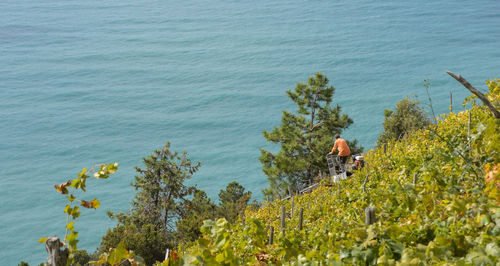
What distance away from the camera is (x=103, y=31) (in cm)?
10906

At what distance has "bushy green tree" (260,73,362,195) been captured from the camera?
24.1 meters

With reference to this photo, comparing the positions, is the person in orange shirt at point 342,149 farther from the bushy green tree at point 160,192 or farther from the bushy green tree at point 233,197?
the bushy green tree at point 233,197

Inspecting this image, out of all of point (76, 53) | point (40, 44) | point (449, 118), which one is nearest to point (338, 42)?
point (76, 53)

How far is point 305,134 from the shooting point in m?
24.7

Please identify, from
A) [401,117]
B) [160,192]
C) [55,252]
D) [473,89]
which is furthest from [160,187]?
[55,252]

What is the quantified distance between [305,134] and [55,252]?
21923 millimetres

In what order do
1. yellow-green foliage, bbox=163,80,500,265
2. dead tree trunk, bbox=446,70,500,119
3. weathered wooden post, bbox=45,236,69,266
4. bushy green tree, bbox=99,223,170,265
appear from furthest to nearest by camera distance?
bushy green tree, bbox=99,223,170,265 → dead tree trunk, bbox=446,70,500,119 → yellow-green foliage, bbox=163,80,500,265 → weathered wooden post, bbox=45,236,69,266

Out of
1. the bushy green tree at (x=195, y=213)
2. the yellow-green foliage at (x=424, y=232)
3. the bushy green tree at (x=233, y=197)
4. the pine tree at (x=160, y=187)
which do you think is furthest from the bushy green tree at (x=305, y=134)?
the yellow-green foliage at (x=424, y=232)

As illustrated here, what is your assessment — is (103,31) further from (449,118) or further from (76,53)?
(449,118)

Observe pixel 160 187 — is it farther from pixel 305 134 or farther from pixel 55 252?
pixel 55 252

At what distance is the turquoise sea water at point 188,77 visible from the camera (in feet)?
176

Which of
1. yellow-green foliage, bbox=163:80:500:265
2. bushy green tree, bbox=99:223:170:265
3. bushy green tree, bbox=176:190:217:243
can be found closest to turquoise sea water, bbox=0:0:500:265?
bushy green tree, bbox=176:190:217:243

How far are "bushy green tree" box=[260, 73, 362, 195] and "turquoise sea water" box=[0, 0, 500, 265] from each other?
24.2 m

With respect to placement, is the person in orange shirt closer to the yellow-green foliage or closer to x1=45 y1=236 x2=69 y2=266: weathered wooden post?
the yellow-green foliage
